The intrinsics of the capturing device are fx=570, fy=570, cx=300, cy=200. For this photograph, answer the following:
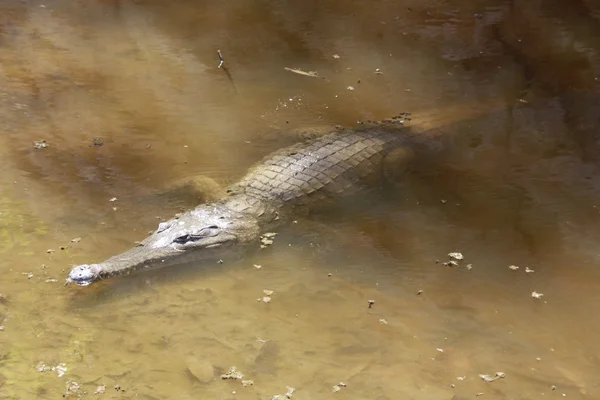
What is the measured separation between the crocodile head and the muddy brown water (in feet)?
0.47

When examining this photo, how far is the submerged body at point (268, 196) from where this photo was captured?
414 centimetres

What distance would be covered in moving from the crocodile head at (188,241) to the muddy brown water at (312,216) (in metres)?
0.14

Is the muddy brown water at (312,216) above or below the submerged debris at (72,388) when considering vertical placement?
above

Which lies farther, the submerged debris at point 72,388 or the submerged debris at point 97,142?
the submerged debris at point 97,142

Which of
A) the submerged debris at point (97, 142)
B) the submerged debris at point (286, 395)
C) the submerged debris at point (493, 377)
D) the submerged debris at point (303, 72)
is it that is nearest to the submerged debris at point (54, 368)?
the submerged debris at point (286, 395)

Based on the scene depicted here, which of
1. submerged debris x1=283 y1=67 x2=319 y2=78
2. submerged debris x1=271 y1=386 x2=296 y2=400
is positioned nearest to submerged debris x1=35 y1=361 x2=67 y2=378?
submerged debris x1=271 y1=386 x2=296 y2=400

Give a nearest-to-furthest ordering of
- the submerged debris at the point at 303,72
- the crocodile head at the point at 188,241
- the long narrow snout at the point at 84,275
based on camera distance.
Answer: the long narrow snout at the point at 84,275 → the crocodile head at the point at 188,241 → the submerged debris at the point at 303,72

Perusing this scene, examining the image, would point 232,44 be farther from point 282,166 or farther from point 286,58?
point 282,166

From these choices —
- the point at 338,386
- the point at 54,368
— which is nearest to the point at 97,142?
the point at 54,368

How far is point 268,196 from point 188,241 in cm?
85

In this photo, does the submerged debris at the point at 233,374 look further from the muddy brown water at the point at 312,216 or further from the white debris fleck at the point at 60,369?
the white debris fleck at the point at 60,369

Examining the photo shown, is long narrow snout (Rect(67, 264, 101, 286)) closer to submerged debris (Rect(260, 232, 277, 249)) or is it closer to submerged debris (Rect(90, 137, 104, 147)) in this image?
submerged debris (Rect(260, 232, 277, 249))

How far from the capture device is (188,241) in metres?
4.32

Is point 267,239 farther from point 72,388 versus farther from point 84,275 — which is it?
point 72,388
